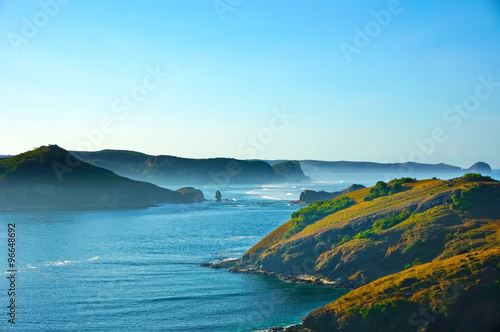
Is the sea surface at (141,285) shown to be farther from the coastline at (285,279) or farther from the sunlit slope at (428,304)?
the sunlit slope at (428,304)

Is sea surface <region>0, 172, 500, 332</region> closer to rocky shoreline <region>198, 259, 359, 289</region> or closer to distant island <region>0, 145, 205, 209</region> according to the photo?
rocky shoreline <region>198, 259, 359, 289</region>

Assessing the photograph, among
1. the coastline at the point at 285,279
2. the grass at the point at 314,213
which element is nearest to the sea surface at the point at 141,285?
the coastline at the point at 285,279

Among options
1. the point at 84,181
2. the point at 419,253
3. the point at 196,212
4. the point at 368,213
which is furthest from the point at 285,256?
the point at 84,181

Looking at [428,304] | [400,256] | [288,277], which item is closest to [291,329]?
[428,304]

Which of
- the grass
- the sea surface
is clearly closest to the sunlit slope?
the sea surface

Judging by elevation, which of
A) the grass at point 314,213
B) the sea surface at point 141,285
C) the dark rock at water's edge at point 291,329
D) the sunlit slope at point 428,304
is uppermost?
the grass at point 314,213

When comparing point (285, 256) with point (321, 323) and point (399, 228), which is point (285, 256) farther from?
point (321, 323)
